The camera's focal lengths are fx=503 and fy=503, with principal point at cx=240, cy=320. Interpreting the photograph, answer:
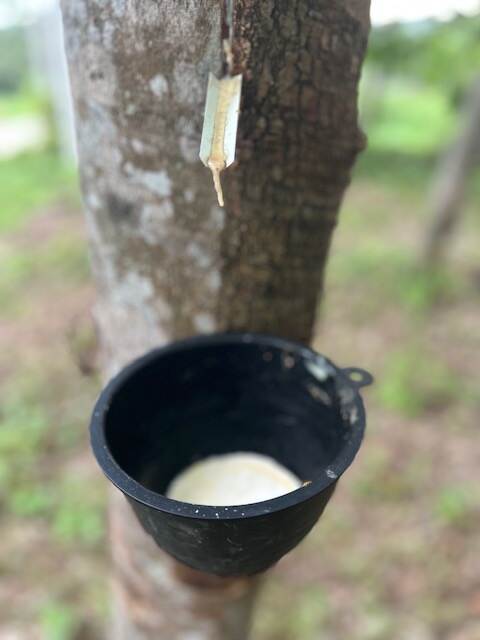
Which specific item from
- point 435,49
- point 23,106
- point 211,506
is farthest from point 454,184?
point 23,106

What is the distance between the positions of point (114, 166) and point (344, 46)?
17.4 inches

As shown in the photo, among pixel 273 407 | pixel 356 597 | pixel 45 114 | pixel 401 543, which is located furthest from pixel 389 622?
pixel 45 114

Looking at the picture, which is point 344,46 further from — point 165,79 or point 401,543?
point 401,543

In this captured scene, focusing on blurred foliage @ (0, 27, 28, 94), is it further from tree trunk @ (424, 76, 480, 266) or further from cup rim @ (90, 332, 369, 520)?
cup rim @ (90, 332, 369, 520)

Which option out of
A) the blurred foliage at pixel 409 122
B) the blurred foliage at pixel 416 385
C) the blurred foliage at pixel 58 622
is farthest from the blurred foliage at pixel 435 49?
the blurred foliage at pixel 409 122

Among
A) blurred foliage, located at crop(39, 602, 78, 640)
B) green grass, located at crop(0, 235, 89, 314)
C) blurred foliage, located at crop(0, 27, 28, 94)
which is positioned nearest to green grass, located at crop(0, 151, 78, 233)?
green grass, located at crop(0, 235, 89, 314)

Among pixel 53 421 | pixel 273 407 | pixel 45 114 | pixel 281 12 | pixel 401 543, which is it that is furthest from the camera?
pixel 45 114

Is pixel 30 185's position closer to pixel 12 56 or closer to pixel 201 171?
pixel 201 171

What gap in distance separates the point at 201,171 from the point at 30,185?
7.76 meters

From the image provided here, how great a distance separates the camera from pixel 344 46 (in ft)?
2.64

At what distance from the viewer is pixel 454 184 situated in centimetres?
434

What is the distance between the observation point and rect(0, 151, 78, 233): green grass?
21.3ft

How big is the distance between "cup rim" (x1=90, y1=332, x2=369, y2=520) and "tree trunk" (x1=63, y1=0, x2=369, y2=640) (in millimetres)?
85

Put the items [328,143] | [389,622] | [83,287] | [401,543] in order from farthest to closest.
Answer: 1. [83,287]
2. [401,543]
3. [389,622]
4. [328,143]
